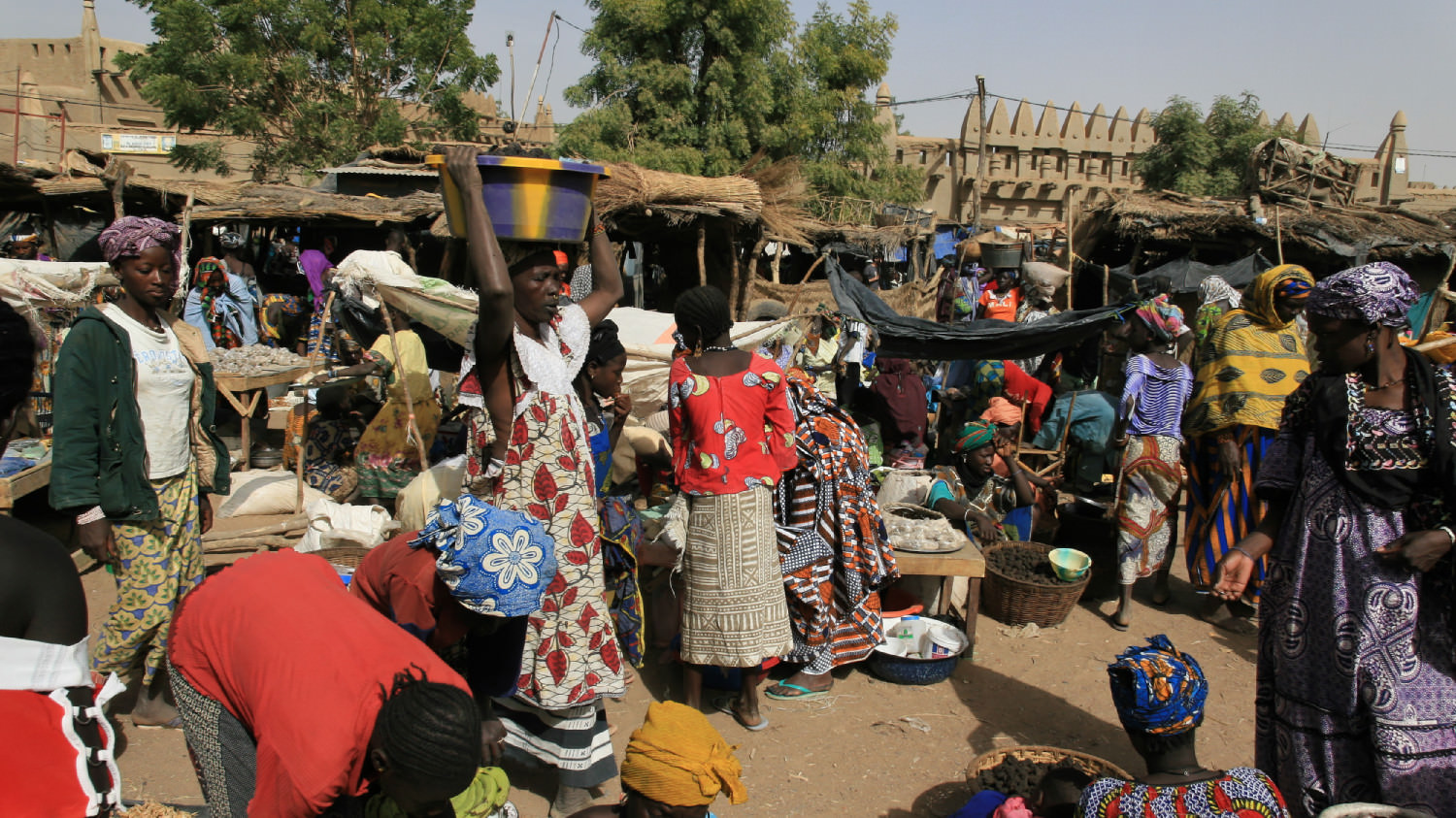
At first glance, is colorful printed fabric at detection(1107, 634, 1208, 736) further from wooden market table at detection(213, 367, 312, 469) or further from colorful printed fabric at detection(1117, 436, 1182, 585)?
wooden market table at detection(213, 367, 312, 469)

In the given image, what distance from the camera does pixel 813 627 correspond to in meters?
4.07

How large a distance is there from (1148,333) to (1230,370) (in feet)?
2.10

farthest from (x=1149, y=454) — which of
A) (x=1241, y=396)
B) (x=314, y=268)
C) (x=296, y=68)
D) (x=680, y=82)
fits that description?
(x=296, y=68)

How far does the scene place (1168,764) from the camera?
2271 millimetres

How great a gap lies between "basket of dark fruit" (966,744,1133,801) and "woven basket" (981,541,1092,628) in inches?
63.4

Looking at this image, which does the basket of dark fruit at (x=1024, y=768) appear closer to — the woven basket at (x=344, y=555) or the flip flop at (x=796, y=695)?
the flip flop at (x=796, y=695)

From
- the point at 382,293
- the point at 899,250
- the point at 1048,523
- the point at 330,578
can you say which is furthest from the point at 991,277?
the point at 330,578

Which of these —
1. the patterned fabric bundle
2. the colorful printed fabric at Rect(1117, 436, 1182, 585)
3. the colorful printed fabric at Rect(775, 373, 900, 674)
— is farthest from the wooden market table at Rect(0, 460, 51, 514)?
the colorful printed fabric at Rect(1117, 436, 1182, 585)

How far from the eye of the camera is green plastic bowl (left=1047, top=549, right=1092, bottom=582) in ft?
16.0

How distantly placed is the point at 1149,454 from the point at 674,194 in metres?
5.38

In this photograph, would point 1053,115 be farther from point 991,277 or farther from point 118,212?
point 118,212

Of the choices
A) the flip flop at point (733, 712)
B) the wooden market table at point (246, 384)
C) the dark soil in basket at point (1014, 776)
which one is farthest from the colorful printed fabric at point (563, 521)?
the wooden market table at point (246, 384)

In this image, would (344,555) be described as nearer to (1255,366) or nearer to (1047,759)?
(1047,759)

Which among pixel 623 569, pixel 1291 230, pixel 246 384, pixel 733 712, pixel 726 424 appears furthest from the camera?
pixel 1291 230
